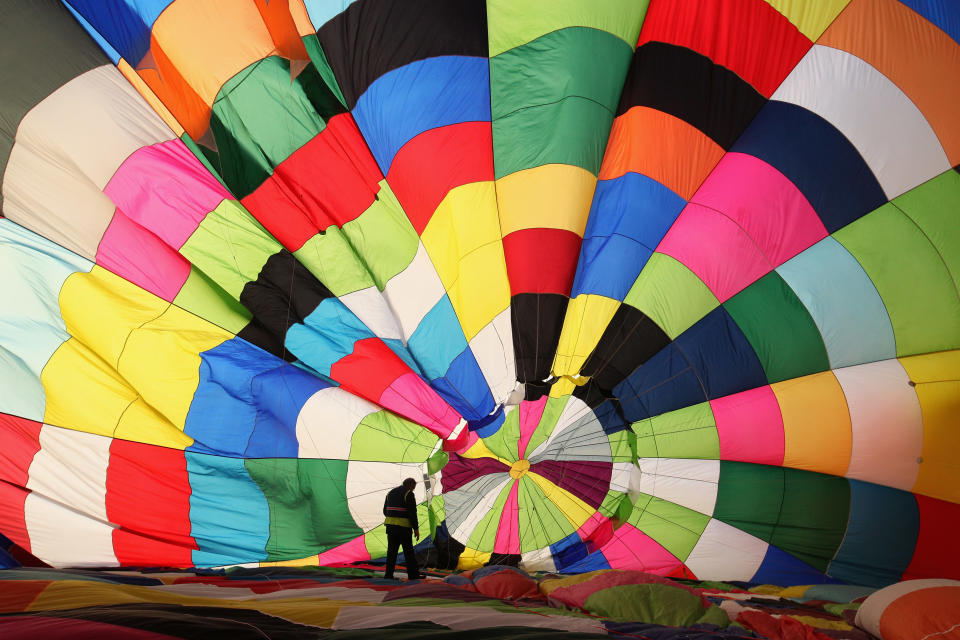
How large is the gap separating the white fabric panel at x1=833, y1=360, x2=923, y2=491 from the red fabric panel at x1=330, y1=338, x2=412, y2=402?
2.06 metres

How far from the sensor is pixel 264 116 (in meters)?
3.29

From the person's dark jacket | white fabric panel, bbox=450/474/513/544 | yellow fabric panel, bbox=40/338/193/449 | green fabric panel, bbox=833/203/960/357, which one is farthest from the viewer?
yellow fabric panel, bbox=40/338/193/449

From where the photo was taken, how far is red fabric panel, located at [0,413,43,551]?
11.8 ft

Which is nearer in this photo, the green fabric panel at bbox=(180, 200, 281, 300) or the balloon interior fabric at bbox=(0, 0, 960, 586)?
the balloon interior fabric at bbox=(0, 0, 960, 586)

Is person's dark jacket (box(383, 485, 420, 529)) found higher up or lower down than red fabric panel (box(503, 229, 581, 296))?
lower down

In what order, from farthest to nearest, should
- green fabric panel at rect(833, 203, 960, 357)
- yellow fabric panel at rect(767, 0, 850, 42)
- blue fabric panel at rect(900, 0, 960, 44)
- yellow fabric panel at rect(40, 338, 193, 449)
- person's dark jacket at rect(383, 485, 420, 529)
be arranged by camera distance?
1. yellow fabric panel at rect(40, 338, 193, 449)
2. person's dark jacket at rect(383, 485, 420, 529)
3. green fabric panel at rect(833, 203, 960, 357)
4. yellow fabric panel at rect(767, 0, 850, 42)
5. blue fabric panel at rect(900, 0, 960, 44)

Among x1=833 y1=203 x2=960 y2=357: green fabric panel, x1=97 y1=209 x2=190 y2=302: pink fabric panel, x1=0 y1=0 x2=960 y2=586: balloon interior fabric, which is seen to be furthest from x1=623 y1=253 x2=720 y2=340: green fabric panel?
x1=97 y1=209 x2=190 y2=302: pink fabric panel

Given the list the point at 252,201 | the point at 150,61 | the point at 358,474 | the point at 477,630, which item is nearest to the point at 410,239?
the point at 252,201

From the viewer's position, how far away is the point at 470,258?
345 centimetres

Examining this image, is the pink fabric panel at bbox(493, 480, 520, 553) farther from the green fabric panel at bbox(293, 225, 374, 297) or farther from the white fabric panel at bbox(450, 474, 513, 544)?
the green fabric panel at bbox(293, 225, 374, 297)

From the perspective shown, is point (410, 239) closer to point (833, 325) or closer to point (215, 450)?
point (215, 450)

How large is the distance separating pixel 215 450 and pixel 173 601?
71.7 inches

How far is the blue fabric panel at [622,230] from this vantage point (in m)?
3.34

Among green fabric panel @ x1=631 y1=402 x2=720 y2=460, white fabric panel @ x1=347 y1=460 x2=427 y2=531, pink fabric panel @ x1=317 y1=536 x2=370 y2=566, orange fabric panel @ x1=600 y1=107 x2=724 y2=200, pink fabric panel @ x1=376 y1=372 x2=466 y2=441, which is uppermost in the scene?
orange fabric panel @ x1=600 y1=107 x2=724 y2=200
